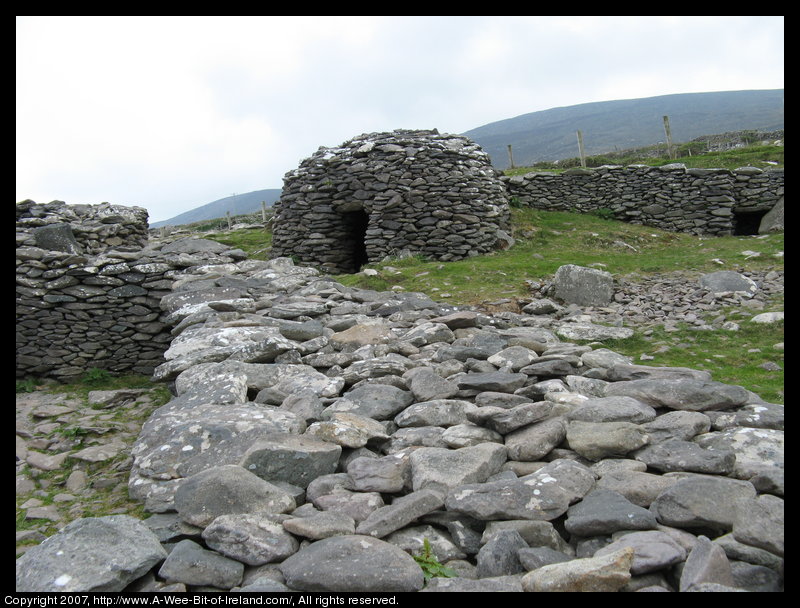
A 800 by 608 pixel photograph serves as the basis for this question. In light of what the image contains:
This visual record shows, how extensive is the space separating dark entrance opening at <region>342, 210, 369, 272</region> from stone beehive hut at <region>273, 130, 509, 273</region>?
0.19 feet

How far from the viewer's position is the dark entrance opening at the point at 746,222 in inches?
688

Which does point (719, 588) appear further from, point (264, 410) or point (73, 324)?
point (73, 324)

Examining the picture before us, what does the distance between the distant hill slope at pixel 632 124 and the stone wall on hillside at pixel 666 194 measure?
76.4 m

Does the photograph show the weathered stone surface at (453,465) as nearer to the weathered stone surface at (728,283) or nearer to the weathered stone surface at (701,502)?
the weathered stone surface at (701,502)

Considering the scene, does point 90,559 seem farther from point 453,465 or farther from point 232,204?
point 232,204

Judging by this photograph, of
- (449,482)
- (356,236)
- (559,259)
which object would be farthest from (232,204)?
(449,482)

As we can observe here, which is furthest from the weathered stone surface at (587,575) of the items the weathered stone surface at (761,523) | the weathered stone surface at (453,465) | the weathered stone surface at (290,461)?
the weathered stone surface at (290,461)

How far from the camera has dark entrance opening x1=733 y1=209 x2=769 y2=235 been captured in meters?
17.5

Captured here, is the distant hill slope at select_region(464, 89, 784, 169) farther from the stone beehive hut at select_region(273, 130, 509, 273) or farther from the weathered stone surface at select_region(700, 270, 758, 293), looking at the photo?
the weathered stone surface at select_region(700, 270, 758, 293)

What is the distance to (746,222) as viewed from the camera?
17.9m

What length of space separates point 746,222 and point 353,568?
1982 centimetres
